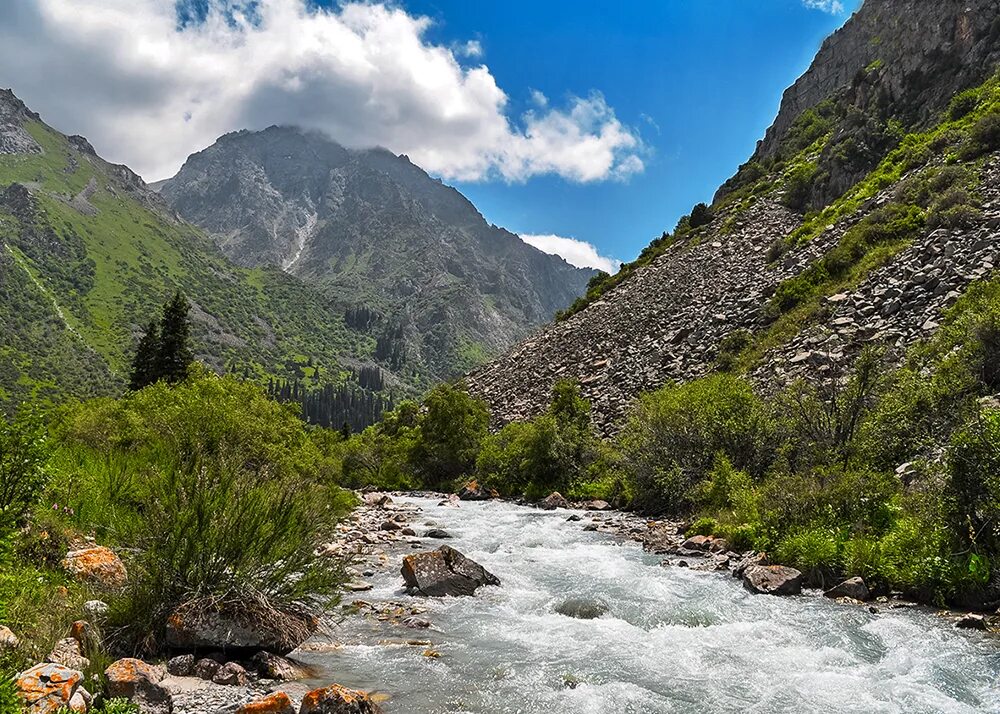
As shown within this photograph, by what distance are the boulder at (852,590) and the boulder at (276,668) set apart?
1165 cm

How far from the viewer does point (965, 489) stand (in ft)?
41.3

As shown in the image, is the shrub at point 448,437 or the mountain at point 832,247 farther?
the shrub at point 448,437

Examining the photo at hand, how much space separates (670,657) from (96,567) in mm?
9845

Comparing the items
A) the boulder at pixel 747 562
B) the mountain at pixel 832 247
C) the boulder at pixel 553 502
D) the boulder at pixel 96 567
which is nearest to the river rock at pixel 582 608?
the boulder at pixel 747 562

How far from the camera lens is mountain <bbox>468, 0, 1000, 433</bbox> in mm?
29141

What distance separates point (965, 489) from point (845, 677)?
5724 millimetres

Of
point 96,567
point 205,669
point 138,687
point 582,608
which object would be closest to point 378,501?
point 582,608

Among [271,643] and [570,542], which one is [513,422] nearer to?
[570,542]

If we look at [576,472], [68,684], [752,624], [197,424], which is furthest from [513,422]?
[68,684]

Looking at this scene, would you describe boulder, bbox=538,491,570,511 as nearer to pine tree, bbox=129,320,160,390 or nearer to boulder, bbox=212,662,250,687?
boulder, bbox=212,662,250,687

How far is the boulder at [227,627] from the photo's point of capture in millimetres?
8352

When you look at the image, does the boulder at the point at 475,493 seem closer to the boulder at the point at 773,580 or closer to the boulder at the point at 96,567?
the boulder at the point at 773,580

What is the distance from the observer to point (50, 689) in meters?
5.80

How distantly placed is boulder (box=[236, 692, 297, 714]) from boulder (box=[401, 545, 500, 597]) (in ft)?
24.0
